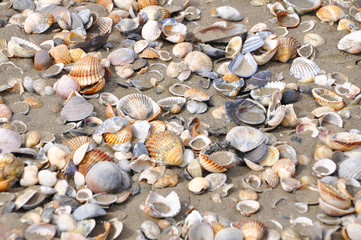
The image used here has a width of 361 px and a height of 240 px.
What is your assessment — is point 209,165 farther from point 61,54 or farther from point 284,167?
point 61,54

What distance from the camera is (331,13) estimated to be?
566 cm

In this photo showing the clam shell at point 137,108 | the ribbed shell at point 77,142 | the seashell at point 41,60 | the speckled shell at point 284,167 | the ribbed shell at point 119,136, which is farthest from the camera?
the seashell at point 41,60

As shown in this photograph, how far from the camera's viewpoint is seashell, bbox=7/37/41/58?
4848mm

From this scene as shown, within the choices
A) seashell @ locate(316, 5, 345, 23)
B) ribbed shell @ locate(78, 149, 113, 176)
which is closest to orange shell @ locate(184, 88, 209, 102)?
ribbed shell @ locate(78, 149, 113, 176)

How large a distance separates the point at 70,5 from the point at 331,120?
3.92 m

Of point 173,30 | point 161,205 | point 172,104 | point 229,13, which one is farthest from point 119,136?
point 229,13

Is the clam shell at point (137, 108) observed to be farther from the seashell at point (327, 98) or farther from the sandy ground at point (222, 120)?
the seashell at point (327, 98)

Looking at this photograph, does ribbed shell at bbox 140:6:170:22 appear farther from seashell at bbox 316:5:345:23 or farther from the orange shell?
seashell at bbox 316:5:345:23

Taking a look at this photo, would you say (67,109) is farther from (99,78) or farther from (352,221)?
(352,221)

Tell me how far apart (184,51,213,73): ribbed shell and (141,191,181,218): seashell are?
6.48 feet

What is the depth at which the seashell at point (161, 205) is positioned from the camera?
3271 millimetres

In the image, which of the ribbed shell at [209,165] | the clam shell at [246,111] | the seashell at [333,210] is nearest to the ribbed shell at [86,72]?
the clam shell at [246,111]

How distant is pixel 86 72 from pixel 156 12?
1.61 metres

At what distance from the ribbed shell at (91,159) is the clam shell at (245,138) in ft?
4.02
